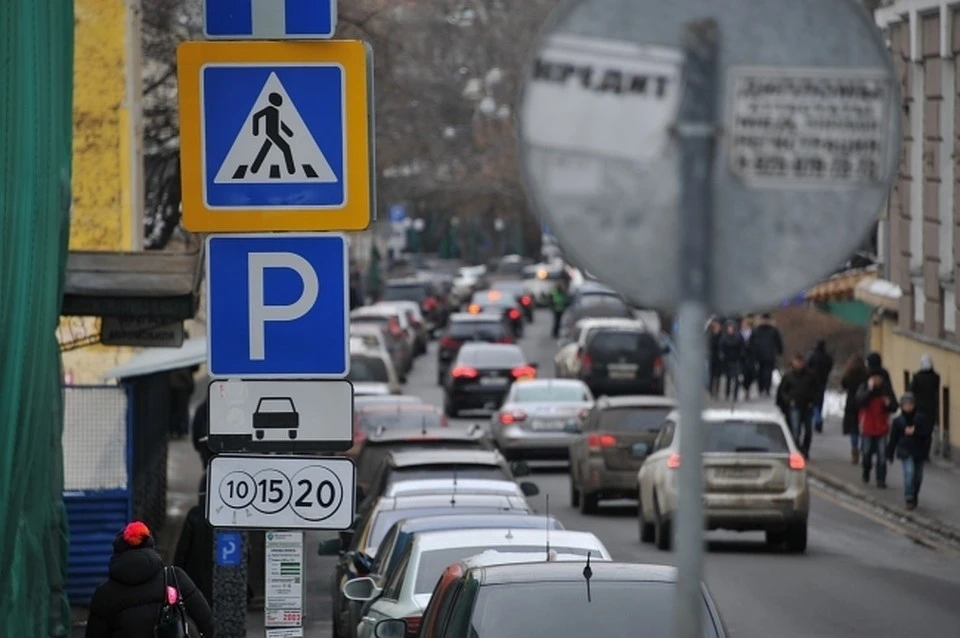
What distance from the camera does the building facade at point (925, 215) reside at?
37.0 meters

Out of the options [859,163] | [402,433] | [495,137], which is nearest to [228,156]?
[859,163]

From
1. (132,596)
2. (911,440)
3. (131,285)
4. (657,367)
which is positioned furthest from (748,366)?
(132,596)

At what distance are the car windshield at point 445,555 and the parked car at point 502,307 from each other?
199ft

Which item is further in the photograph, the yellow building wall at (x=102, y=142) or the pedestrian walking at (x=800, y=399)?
the pedestrian walking at (x=800, y=399)

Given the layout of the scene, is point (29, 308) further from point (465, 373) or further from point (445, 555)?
point (465, 373)

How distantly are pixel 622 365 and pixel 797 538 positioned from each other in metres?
23.6

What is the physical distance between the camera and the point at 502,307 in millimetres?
78375

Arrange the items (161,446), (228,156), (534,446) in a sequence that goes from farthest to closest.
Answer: (534,446) → (161,446) → (228,156)

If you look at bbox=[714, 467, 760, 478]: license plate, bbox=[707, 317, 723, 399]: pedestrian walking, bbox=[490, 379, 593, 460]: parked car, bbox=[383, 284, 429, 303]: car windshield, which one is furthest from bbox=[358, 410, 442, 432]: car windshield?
bbox=[383, 284, 429, 303]: car windshield

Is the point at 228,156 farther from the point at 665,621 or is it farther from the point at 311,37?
the point at 665,621

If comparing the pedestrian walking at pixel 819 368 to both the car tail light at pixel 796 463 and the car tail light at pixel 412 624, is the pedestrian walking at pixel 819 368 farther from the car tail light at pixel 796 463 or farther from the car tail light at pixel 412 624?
the car tail light at pixel 412 624

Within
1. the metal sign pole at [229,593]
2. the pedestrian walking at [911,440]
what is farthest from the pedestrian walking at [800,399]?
the metal sign pole at [229,593]

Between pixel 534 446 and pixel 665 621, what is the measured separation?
2621 cm

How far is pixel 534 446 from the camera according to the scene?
3538 cm
